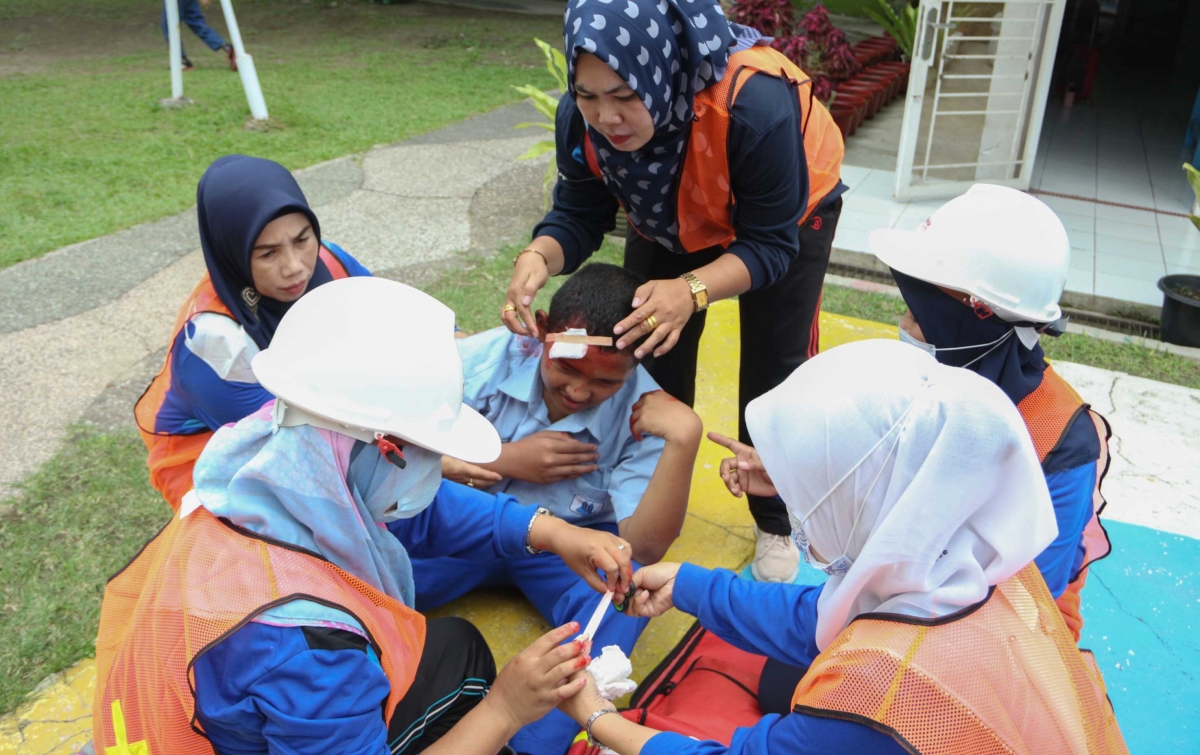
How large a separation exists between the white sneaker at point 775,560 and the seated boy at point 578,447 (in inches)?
19.7

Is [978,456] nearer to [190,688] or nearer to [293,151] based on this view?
[190,688]

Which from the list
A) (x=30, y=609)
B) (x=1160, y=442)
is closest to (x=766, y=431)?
(x=30, y=609)

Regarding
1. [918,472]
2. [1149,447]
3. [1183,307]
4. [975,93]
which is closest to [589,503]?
[918,472]

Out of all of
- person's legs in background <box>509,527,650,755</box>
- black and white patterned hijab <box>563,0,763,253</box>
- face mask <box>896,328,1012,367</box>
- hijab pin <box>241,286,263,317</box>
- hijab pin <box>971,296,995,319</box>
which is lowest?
person's legs in background <box>509,527,650,755</box>

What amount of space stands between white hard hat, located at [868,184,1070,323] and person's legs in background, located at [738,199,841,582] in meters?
0.51

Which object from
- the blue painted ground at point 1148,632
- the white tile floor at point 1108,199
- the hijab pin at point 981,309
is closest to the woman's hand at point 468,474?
the blue painted ground at point 1148,632

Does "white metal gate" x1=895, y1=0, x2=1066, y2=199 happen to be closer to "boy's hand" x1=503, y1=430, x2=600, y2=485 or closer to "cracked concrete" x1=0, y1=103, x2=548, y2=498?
"cracked concrete" x1=0, y1=103, x2=548, y2=498

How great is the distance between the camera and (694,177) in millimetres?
2193

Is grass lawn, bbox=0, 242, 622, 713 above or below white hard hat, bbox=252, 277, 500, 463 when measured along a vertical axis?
below

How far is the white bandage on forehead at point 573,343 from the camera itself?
7.12ft

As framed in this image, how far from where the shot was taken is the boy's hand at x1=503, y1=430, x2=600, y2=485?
237 centimetres

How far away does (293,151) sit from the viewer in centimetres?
701

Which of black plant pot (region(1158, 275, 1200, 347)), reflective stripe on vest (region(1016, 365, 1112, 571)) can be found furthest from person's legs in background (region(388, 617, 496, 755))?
black plant pot (region(1158, 275, 1200, 347))

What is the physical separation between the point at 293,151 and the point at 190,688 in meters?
6.37
